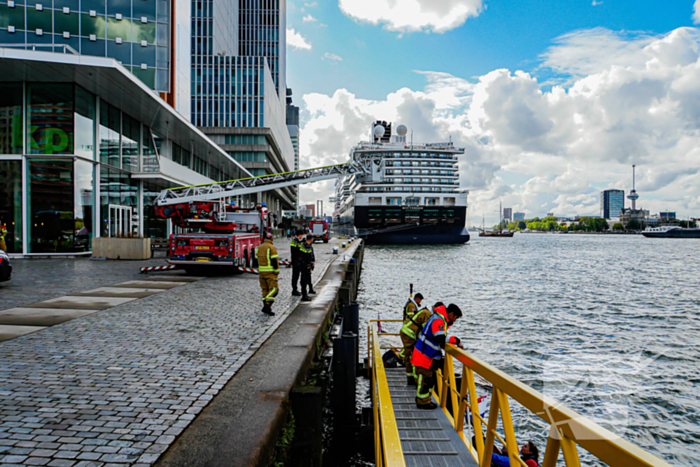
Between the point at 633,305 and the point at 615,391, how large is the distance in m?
11.7

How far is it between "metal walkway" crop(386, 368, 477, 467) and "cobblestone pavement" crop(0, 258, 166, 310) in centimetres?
854

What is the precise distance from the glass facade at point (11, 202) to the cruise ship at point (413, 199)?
154 ft

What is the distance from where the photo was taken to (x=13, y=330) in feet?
23.2

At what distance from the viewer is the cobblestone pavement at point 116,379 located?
3482mm

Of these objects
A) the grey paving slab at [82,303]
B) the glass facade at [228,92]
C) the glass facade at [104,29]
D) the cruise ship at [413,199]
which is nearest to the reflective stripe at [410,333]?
the grey paving slab at [82,303]

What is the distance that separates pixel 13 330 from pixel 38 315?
3.93 ft

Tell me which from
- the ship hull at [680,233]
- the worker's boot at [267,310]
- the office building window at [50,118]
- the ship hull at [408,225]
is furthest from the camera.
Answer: the ship hull at [680,233]

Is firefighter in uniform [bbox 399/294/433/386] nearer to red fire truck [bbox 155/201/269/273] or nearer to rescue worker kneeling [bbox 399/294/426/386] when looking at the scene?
rescue worker kneeling [bbox 399/294/426/386]

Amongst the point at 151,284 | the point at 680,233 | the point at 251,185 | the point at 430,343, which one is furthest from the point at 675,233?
the point at 430,343

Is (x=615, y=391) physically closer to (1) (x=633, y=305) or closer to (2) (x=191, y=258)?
(1) (x=633, y=305)

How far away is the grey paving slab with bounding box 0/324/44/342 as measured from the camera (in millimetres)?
6688

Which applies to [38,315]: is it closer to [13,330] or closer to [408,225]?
[13,330]

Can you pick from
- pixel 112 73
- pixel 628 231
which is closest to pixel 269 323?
pixel 112 73

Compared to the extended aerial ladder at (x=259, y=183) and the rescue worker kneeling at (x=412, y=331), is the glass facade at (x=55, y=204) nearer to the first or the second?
the extended aerial ladder at (x=259, y=183)
